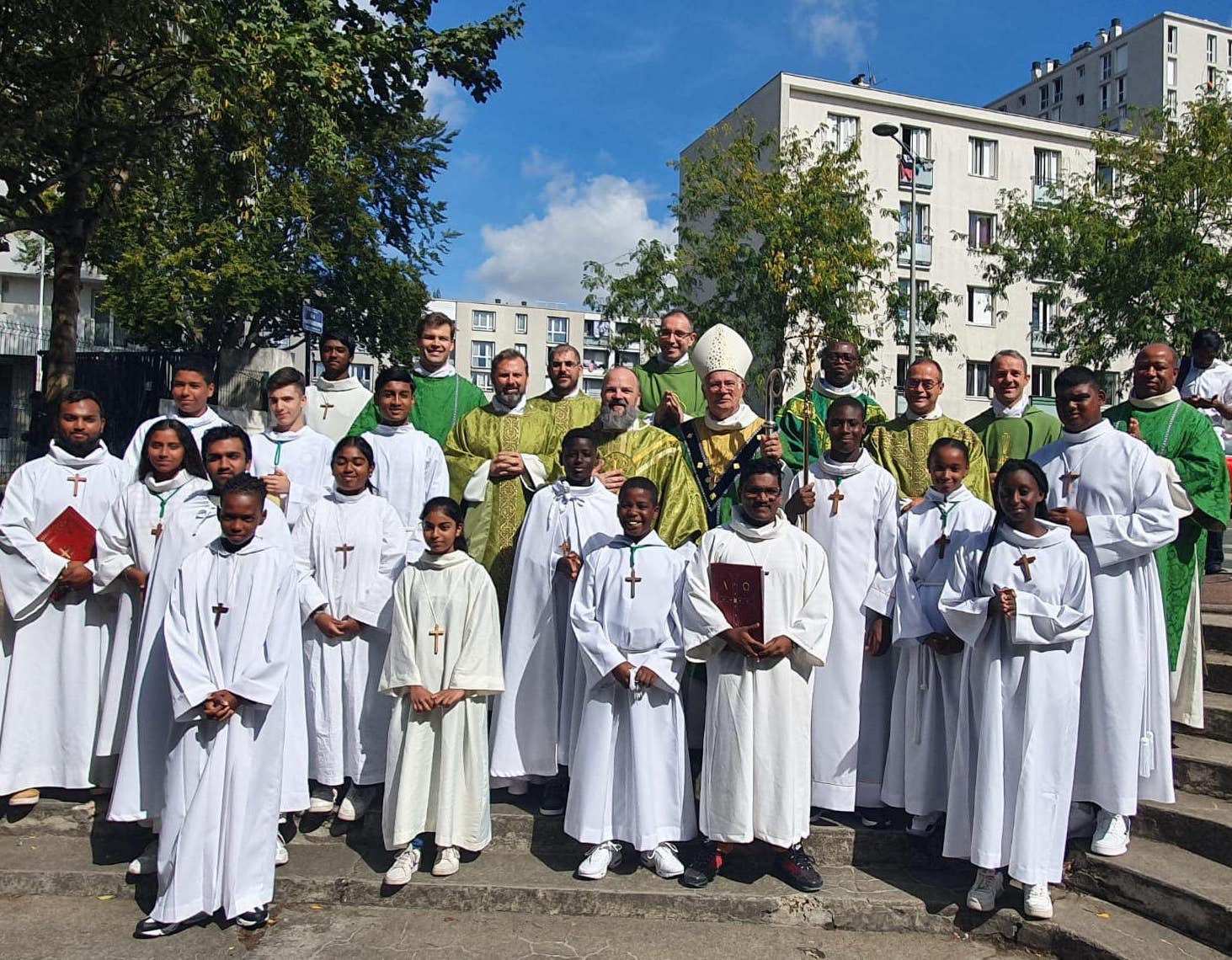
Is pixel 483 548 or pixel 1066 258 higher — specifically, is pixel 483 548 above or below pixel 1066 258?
below

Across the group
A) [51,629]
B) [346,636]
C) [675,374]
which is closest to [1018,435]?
[675,374]

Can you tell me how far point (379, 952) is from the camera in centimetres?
424

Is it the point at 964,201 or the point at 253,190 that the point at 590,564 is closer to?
the point at 253,190

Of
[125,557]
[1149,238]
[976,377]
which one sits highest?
[976,377]

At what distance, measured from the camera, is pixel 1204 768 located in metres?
5.12

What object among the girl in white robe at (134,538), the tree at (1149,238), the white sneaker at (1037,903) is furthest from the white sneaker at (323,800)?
the tree at (1149,238)

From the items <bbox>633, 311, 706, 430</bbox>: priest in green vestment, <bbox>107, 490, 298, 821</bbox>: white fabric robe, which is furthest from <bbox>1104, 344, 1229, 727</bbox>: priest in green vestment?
<bbox>107, 490, 298, 821</bbox>: white fabric robe

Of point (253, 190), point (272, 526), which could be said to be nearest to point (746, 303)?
point (253, 190)

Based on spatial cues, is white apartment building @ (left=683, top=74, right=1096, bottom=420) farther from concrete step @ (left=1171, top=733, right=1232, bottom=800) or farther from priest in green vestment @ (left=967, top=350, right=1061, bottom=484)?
concrete step @ (left=1171, top=733, right=1232, bottom=800)

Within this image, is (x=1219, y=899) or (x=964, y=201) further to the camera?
(x=964, y=201)

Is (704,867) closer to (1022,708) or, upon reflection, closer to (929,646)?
(929,646)

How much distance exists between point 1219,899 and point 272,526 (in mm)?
4493

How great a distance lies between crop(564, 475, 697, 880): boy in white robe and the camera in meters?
4.75

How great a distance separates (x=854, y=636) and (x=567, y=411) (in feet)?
7.15
